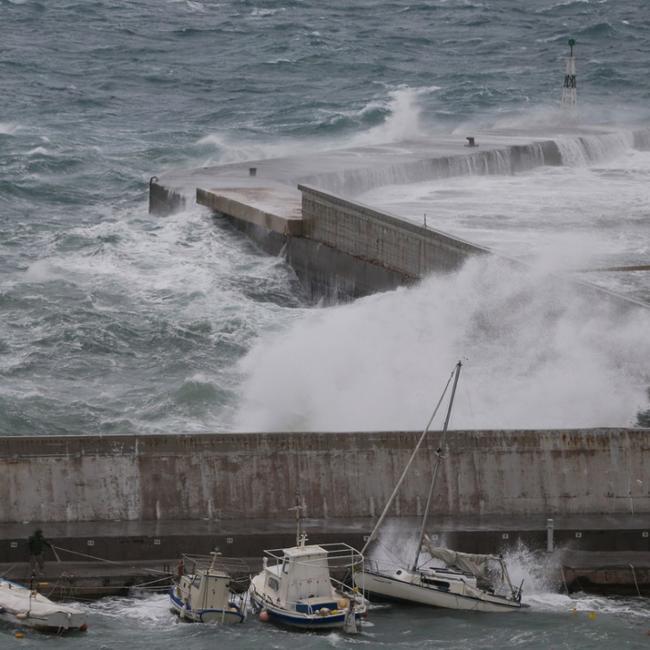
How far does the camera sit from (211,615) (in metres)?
26.1

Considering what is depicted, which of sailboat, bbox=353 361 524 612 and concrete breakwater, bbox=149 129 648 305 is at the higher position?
concrete breakwater, bbox=149 129 648 305

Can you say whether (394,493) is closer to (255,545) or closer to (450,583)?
(450,583)

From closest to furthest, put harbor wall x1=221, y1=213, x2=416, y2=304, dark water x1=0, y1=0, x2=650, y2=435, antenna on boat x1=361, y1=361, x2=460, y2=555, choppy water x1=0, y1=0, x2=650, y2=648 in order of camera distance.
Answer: antenna on boat x1=361, y1=361, x2=460, y2=555 < choppy water x1=0, y1=0, x2=650, y2=648 < dark water x1=0, y1=0, x2=650, y2=435 < harbor wall x1=221, y1=213, x2=416, y2=304

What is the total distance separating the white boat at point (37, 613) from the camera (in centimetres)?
2548

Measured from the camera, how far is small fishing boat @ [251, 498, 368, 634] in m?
25.8

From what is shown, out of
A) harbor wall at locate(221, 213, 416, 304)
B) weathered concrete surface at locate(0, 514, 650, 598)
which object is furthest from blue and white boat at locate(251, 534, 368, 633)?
harbor wall at locate(221, 213, 416, 304)

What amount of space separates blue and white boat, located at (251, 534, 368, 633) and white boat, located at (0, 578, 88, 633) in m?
3.05

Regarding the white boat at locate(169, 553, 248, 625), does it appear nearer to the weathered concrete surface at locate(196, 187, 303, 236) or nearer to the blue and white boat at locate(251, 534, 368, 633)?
the blue and white boat at locate(251, 534, 368, 633)

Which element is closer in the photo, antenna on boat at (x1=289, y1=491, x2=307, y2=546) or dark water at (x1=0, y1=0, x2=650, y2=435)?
antenna on boat at (x1=289, y1=491, x2=307, y2=546)

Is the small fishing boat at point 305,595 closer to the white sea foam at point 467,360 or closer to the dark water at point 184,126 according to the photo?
the white sea foam at point 467,360

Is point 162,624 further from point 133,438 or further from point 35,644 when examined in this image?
point 133,438

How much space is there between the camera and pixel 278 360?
1622 inches

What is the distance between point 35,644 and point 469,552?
25.8 ft

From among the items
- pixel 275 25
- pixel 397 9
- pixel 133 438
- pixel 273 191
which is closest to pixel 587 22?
pixel 397 9
